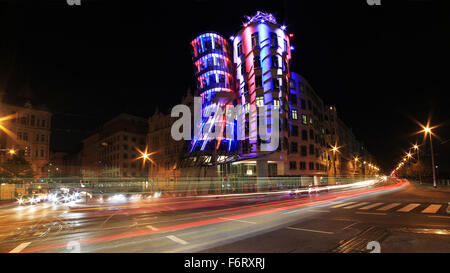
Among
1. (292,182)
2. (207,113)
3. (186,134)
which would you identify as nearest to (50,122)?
(186,134)

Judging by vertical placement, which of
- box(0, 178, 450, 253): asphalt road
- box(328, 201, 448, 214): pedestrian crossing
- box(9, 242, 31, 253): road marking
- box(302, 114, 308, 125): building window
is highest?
box(302, 114, 308, 125): building window

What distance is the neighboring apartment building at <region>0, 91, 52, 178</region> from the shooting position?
73.4 m

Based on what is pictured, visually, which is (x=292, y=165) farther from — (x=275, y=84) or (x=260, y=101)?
(x=275, y=84)

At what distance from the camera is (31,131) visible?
78875 mm

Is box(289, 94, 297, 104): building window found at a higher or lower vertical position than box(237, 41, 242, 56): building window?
lower

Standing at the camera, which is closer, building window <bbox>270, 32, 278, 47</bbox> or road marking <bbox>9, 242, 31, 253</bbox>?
road marking <bbox>9, 242, 31, 253</bbox>

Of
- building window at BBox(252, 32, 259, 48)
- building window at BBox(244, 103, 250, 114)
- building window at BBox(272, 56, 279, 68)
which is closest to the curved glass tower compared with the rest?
building window at BBox(244, 103, 250, 114)

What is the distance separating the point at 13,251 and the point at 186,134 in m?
52.5

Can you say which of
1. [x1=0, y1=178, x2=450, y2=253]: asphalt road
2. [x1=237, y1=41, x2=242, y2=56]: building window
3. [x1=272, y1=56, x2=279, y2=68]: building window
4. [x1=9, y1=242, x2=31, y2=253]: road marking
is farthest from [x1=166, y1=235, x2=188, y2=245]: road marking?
[x1=237, y1=41, x2=242, y2=56]: building window

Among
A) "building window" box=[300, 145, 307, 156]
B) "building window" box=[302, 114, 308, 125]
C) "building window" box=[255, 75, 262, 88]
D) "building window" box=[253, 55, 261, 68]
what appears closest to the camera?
"building window" box=[255, 75, 262, 88]

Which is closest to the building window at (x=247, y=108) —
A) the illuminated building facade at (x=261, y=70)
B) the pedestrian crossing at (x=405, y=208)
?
the illuminated building facade at (x=261, y=70)

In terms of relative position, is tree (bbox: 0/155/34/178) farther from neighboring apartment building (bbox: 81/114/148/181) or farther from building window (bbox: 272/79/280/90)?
building window (bbox: 272/79/280/90)

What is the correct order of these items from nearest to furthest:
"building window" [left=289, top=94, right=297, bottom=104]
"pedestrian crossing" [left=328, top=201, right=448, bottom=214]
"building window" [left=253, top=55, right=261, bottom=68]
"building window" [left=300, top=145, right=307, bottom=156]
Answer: "pedestrian crossing" [left=328, top=201, right=448, bottom=214] < "building window" [left=253, top=55, right=261, bottom=68] < "building window" [left=289, top=94, right=297, bottom=104] < "building window" [left=300, top=145, right=307, bottom=156]

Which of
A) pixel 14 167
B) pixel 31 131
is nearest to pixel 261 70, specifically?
pixel 14 167
